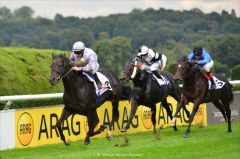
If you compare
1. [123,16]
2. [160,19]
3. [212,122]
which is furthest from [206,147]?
[123,16]

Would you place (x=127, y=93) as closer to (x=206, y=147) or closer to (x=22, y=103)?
(x=22, y=103)

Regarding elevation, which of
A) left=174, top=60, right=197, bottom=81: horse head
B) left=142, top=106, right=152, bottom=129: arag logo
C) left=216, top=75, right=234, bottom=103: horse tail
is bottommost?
left=142, top=106, right=152, bottom=129: arag logo

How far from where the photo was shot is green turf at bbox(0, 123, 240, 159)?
8.55m

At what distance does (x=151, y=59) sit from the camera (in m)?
12.2

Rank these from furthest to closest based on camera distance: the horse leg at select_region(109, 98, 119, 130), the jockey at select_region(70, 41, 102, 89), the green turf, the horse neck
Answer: the horse leg at select_region(109, 98, 119, 130) → the horse neck → the jockey at select_region(70, 41, 102, 89) → the green turf

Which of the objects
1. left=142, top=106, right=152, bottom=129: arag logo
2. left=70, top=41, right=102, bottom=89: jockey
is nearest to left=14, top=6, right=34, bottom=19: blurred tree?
left=142, top=106, right=152, bottom=129: arag logo

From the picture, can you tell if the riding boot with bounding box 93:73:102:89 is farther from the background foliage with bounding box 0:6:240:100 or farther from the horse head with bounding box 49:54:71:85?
the background foliage with bounding box 0:6:240:100

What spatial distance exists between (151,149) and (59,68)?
1883 mm

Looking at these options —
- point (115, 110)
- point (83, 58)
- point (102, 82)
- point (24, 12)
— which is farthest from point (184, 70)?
point (24, 12)

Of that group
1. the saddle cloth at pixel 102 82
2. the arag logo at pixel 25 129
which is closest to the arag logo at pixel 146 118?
the saddle cloth at pixel 102 82

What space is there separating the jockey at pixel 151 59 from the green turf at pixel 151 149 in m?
1.34

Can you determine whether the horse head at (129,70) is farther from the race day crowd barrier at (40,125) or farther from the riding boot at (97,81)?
the race day crowd barrier at (40,125)

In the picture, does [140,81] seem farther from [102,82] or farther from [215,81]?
[215,81]

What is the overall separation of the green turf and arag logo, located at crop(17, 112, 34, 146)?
11.4 inches
